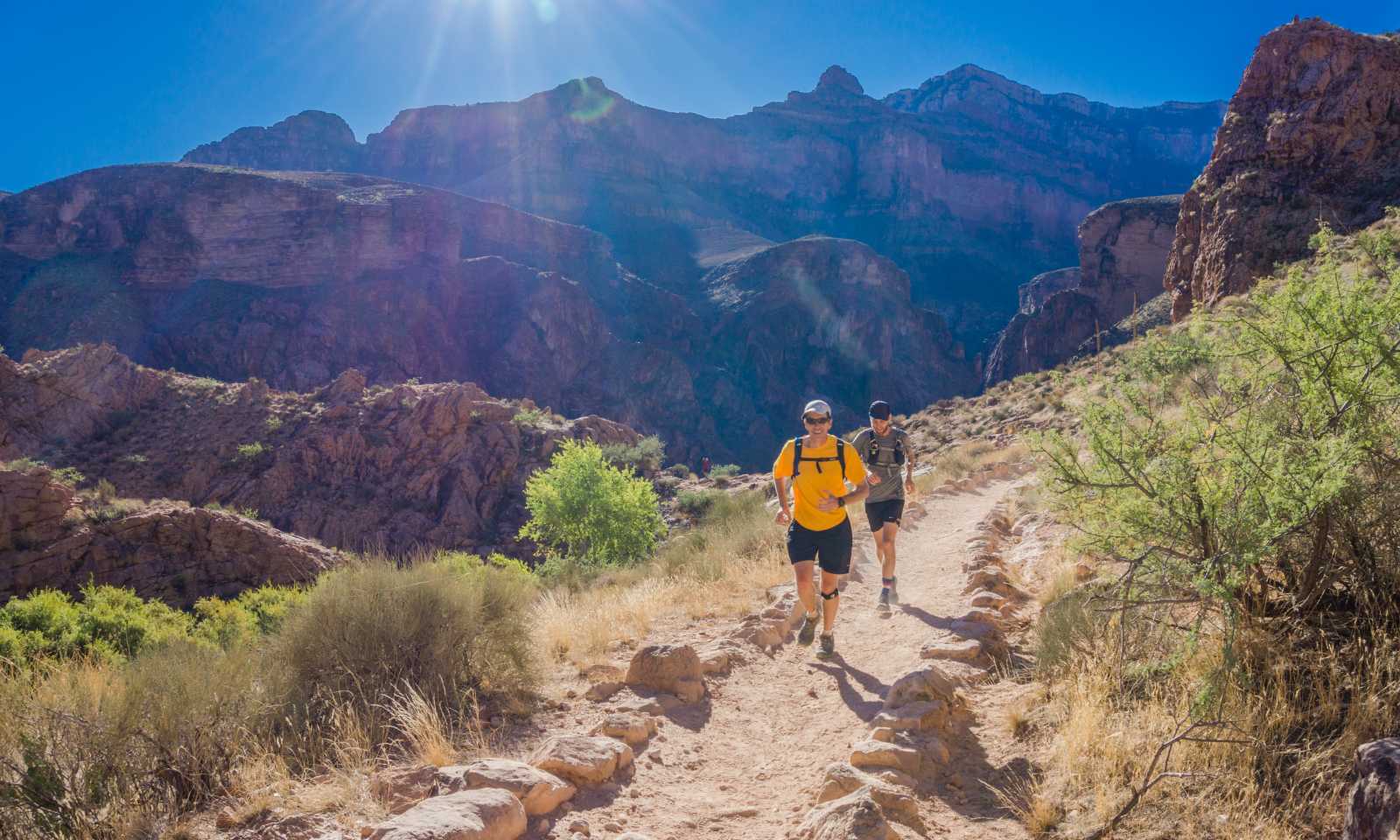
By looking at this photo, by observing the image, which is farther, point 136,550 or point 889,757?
point 136,550

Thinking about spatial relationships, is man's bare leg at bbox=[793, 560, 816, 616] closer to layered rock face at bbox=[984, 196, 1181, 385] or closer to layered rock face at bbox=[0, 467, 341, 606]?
layered rock face at bbox=[0, 467, 341, 606]

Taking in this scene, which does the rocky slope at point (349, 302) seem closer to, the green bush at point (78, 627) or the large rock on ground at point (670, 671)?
the green bush at point (78, 627)

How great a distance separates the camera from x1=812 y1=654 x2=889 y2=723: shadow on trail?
4.95 m

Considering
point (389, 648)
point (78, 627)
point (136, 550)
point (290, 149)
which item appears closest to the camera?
point (389, 648)

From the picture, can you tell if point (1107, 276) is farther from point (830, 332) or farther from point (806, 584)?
point (806, 584)

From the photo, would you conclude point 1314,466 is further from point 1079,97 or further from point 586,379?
point 1079,97

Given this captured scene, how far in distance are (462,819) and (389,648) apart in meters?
2.32

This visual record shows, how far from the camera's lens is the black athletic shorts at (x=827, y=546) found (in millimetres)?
5887

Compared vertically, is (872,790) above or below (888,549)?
below

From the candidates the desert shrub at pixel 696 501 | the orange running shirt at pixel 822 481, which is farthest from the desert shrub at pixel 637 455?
the orange running shirt at pixel 822 481

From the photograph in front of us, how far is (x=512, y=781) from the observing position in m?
3.40

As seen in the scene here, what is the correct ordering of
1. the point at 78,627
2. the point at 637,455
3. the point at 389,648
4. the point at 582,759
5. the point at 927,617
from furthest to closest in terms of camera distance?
the point at 637,455
the point at 78,627
the point at 927,617
the point at 389,648
the point at 582,759

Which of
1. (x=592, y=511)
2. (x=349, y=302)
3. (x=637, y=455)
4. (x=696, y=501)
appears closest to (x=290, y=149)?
(x=349, y=302)

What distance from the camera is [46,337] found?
207 ft
